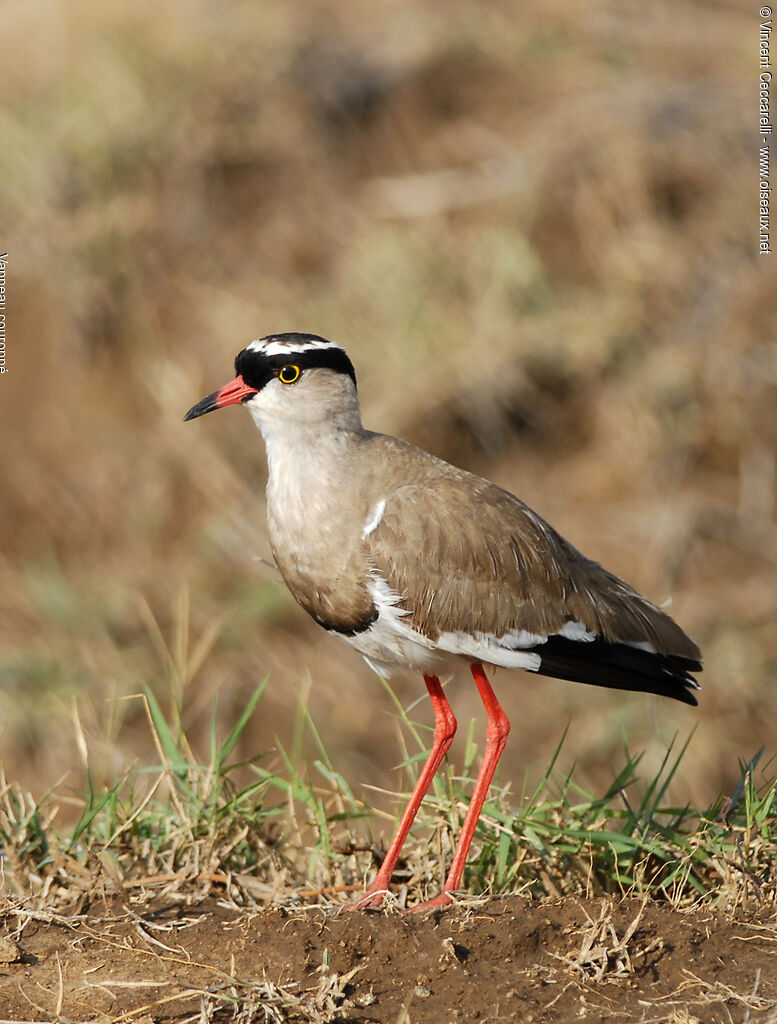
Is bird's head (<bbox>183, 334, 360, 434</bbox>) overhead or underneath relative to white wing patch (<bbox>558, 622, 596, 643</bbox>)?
overhead

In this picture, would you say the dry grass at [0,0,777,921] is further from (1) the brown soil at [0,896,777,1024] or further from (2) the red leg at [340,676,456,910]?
(1) the brown soil at [0,896,777,1024]

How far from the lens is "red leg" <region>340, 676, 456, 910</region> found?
3377mm

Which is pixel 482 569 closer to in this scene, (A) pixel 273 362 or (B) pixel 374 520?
(B) pixel 374 520

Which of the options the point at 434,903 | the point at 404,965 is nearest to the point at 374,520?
the point at 434,903

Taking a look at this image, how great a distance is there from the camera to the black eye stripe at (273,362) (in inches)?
144

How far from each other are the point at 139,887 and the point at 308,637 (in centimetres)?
427

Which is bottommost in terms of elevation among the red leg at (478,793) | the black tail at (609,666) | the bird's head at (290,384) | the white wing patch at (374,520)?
the red leg at (478,793)

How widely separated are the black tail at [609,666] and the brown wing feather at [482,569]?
44 millimetres

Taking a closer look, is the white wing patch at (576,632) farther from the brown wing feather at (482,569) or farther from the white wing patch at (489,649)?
the white wing patch at (489,649)

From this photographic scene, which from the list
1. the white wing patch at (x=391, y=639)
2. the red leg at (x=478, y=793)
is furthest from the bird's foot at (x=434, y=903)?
the white wing patch at (x=391, y=639)

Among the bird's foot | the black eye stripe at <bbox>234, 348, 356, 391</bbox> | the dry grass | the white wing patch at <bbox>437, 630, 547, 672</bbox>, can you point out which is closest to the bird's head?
the black eye stripe at <bbox>234, 348, 356, 391</bbox>

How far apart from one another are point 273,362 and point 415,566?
2.40 feet

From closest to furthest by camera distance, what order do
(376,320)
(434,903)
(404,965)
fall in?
1. (404,965)
2. (434,903)
3. (376,320)

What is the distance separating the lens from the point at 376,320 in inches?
321
